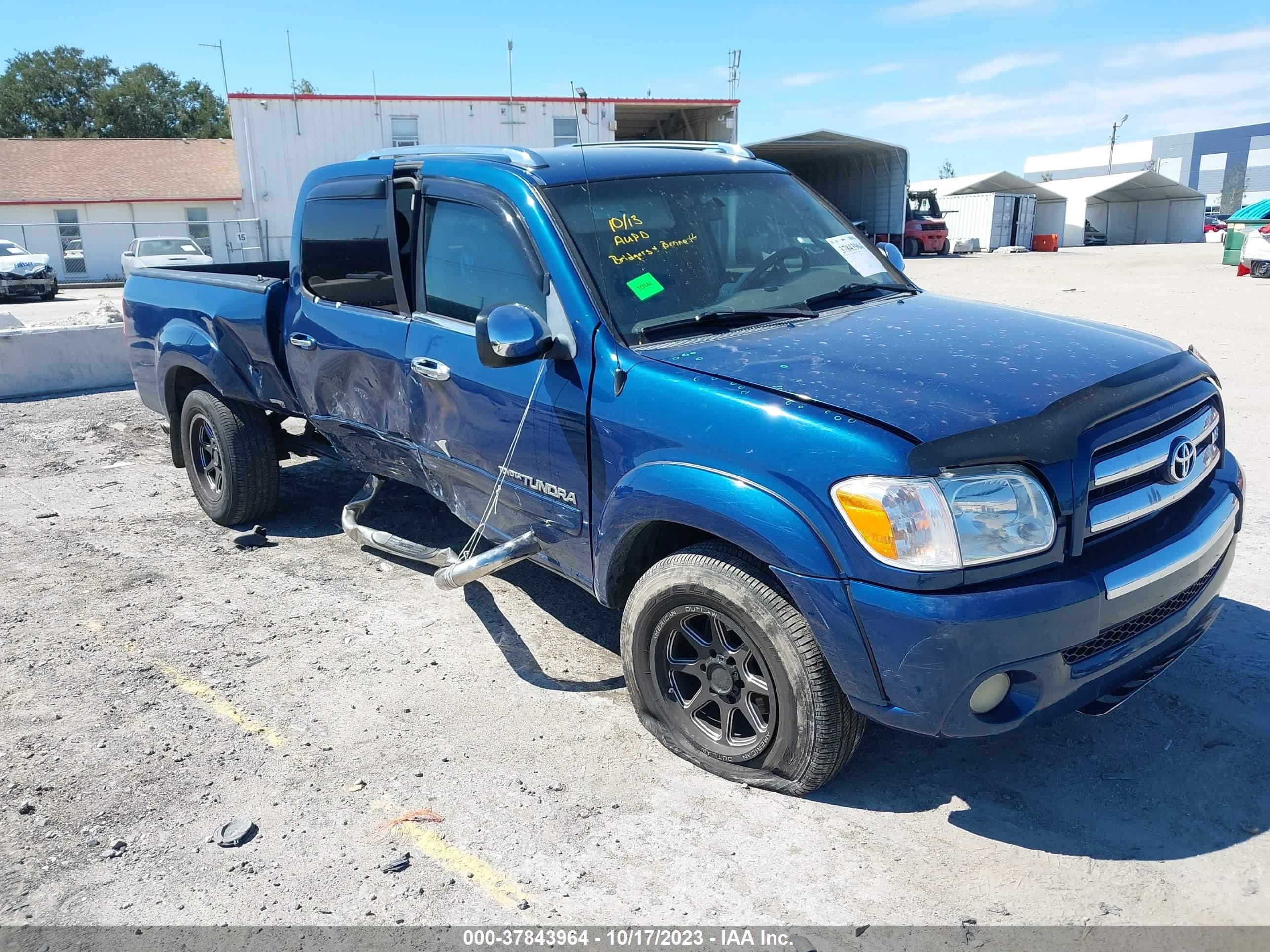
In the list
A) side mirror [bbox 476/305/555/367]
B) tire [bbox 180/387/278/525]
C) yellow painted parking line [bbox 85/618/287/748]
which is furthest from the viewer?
tire [bbox 180/387/278/525]

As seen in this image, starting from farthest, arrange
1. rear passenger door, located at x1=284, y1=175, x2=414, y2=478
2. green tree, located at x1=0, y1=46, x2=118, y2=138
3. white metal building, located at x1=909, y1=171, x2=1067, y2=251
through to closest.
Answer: green tree, located at x1=0, y1=46, x2=118, y2=138 < white metal building, located at x1=909, y1=171, x2=1067, y2=251 < rear passenger door, located at x1=284, y1=175, x2=414, y2=478

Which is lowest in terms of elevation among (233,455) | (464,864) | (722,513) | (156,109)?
(464,864)

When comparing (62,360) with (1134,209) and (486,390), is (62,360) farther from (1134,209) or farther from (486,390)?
(1134,209)

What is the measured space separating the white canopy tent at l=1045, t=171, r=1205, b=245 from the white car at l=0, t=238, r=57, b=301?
159ft

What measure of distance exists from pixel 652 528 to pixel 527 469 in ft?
2.14

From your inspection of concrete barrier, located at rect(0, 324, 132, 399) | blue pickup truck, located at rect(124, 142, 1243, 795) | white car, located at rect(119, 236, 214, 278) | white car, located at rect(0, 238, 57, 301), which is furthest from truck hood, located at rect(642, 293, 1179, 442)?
white car, located at rect(0, 238, 57, 301)

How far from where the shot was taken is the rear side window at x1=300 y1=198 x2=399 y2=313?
4359 mm

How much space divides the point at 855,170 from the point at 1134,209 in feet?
87.9

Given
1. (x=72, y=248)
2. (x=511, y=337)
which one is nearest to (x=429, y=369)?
(x=511, y=337)

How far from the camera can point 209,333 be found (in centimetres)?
553

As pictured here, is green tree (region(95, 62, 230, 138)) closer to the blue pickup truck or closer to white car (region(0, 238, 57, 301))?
white car (region(0, 238, 57, 301))

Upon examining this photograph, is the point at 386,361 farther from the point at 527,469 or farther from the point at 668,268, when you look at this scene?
the point at 668,268

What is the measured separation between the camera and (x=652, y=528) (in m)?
3.27

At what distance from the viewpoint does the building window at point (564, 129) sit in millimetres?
28344
